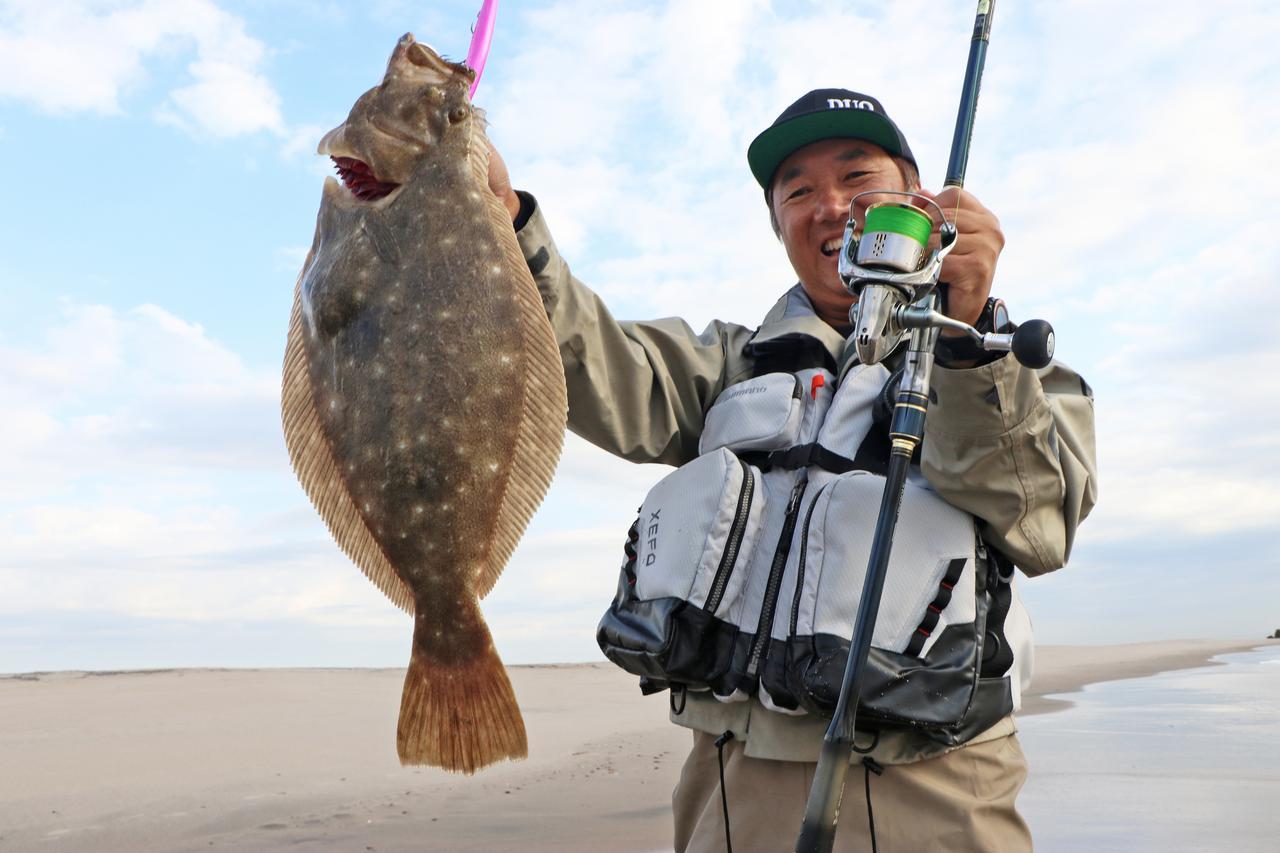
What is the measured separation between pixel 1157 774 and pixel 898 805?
556cm

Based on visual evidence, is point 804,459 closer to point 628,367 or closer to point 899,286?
point 628,367

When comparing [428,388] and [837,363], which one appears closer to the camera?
[428,388]

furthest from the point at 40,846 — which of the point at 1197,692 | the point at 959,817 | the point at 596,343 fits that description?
the point at 1197,692

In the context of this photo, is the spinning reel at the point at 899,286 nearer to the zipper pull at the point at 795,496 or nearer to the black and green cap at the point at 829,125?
the zipper pull at the point at 795,496

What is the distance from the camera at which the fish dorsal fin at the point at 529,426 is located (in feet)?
6.60

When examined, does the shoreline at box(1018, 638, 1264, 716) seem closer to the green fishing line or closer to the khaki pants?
the khaki pants

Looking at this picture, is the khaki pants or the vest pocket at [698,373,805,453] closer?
the khaki pants

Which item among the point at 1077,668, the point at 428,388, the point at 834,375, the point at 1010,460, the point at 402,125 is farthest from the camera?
the point at 1077,668

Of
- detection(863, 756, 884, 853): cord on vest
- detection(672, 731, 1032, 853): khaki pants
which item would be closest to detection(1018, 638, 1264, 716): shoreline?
detection(672, 731, 1032, 853): khaki pants

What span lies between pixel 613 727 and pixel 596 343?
705 cm

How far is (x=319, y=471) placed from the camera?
206cm

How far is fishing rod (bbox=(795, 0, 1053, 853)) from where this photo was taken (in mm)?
2016

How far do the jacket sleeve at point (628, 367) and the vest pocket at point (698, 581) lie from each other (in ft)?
0.88

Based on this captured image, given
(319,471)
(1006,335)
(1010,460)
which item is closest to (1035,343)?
(1006,335)
